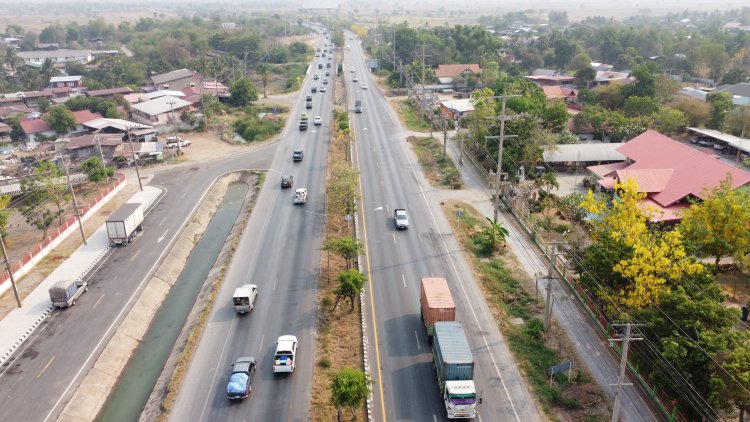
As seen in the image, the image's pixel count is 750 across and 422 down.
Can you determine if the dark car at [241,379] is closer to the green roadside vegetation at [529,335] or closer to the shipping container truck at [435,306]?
the shipping container truck at [435,306]

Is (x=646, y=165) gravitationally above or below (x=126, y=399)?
above

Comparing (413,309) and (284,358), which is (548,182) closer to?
(413,309)

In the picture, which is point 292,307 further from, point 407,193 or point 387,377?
point 407,193

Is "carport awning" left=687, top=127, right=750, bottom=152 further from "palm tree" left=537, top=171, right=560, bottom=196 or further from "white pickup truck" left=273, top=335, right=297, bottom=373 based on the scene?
"white pickup truck" left=273, top=335, right=297, bottom=373

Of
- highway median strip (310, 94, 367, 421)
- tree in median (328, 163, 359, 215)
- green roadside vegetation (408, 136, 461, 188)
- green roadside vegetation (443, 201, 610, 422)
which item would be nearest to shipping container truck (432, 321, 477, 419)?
highway median strip (310, 94, 367, 421)

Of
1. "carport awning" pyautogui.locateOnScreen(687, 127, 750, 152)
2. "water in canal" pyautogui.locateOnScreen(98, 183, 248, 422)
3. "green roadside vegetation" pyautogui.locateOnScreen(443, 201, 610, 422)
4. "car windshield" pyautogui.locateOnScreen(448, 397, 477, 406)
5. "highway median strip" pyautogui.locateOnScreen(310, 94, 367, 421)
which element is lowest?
"water in canal" pyautogui.locateOnScreen(98, 183, 248, 422)

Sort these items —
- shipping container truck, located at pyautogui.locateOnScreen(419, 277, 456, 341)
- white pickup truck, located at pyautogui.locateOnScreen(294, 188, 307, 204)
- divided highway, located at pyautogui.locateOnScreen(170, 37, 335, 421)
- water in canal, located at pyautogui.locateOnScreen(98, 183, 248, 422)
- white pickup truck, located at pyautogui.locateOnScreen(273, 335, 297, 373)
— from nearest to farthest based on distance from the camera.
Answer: divided highway, located at pyautogui.locateOnScreen(170, 37, 335, 421) < white pickup truck, located at pyautogui.locateOnScreen(273, 335, 297, 373) < water in canal, located at pyautogui.locateOnScreen(98, 183, 248, 422) < shipping container truck, located at pyautogui.locateOnScreen(419, 277, 456, 341) < white pickup truck, located at pyautogui.locateOnScreen(294, 188, 307, 204)

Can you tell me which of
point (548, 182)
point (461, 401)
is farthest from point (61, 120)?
point (461, 401)

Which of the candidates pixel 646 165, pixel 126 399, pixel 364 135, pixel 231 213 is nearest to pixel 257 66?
pixel 364 135
